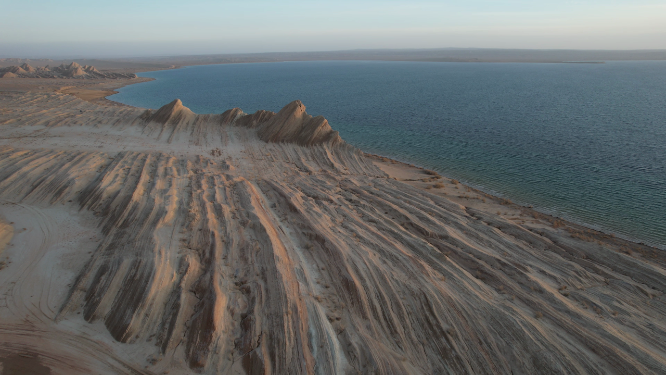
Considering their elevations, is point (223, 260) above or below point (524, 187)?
above

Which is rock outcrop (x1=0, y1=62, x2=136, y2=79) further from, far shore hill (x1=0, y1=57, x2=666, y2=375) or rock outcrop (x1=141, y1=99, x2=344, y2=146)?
far shore hill (x1=0, y1=57, x2=666, y2=375)

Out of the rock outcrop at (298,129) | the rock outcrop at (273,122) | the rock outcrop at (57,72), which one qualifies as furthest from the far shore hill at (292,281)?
the rock outcrop at (57,72)

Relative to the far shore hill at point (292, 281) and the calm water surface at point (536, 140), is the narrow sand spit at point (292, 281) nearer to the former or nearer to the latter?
the far shore hill at point (292, 281)

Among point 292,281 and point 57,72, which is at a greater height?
point 57,72

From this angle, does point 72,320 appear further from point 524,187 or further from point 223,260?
point 524,187

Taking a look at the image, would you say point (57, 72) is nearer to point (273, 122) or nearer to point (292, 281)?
point (273, 122)

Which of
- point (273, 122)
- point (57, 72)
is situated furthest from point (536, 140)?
point (57, 72)

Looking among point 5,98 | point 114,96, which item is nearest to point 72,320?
point 5,98

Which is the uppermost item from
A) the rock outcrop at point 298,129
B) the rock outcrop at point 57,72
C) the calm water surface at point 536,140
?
the rock outcrop at point 57,72
